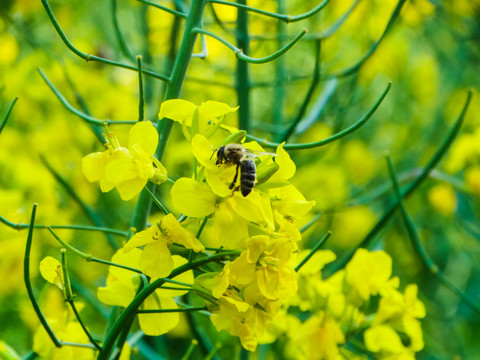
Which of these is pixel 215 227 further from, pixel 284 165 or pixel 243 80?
pixel 243 80

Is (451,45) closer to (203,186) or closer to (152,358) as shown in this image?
(152,358)

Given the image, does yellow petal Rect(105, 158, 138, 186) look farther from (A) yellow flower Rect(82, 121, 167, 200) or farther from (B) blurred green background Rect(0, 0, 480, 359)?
(B) blurred green background Rect(0, 0, 480, 359)

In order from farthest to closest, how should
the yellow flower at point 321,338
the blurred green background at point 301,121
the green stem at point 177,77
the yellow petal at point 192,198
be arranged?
the blurred green background at point 301,121 → the yellow flower at point 321,338 → the green stem at point 177,77 → the yellow petal at point 192,198

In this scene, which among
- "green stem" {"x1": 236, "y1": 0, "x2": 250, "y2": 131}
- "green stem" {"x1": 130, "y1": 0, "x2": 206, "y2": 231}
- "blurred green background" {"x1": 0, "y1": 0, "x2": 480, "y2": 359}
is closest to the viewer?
"green stem" {"x1": 130, "y1": 0, "x2": 206, "y2": 231}

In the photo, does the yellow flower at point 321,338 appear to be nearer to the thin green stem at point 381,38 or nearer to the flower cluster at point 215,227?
the flower cluster at point 215,227

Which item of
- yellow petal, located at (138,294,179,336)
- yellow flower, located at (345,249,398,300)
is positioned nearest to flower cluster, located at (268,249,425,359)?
yellow flower, located at (345,249,398,300)

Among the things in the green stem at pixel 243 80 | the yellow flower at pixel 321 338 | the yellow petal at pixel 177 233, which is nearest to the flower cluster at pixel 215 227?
the yellow petal at pixel 177 233

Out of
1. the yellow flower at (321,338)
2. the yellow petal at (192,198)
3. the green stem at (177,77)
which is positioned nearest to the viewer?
the yellow petal at (192,198)
